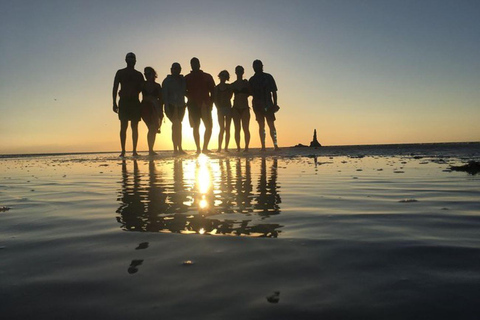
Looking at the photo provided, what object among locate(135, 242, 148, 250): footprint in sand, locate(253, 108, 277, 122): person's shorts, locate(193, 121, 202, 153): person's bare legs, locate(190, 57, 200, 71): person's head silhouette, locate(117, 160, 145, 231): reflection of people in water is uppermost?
locate(190, 57, 200, 71): person's head silhouette

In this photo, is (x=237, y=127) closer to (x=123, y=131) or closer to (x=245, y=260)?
(x=123, y=131)

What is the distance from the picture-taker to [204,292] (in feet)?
4.06

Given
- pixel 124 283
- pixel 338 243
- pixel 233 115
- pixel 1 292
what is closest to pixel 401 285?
pixel 338 243

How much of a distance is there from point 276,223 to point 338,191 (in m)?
1.67

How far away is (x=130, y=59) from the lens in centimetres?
1140

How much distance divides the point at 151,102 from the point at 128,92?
0.87 metres

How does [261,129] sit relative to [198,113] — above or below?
below

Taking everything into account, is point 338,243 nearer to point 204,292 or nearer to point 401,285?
point 401,285

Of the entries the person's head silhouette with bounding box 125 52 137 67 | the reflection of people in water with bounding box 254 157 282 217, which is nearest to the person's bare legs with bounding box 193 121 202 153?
the person's head silhouette with bounding box 125 52 137 67

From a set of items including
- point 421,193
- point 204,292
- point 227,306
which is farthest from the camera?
point 421,193

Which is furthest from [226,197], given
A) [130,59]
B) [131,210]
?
[130,59]

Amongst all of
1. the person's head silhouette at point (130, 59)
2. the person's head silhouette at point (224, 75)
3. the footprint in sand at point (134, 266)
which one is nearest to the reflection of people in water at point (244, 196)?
the footprint in sand at point (134, 266)

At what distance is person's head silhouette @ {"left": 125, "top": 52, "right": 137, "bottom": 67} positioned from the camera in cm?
1138

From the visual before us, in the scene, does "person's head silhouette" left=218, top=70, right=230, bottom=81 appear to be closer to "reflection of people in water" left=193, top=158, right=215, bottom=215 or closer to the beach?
"reflection of people in water" left=193, top=158, right=215, bottom=215
